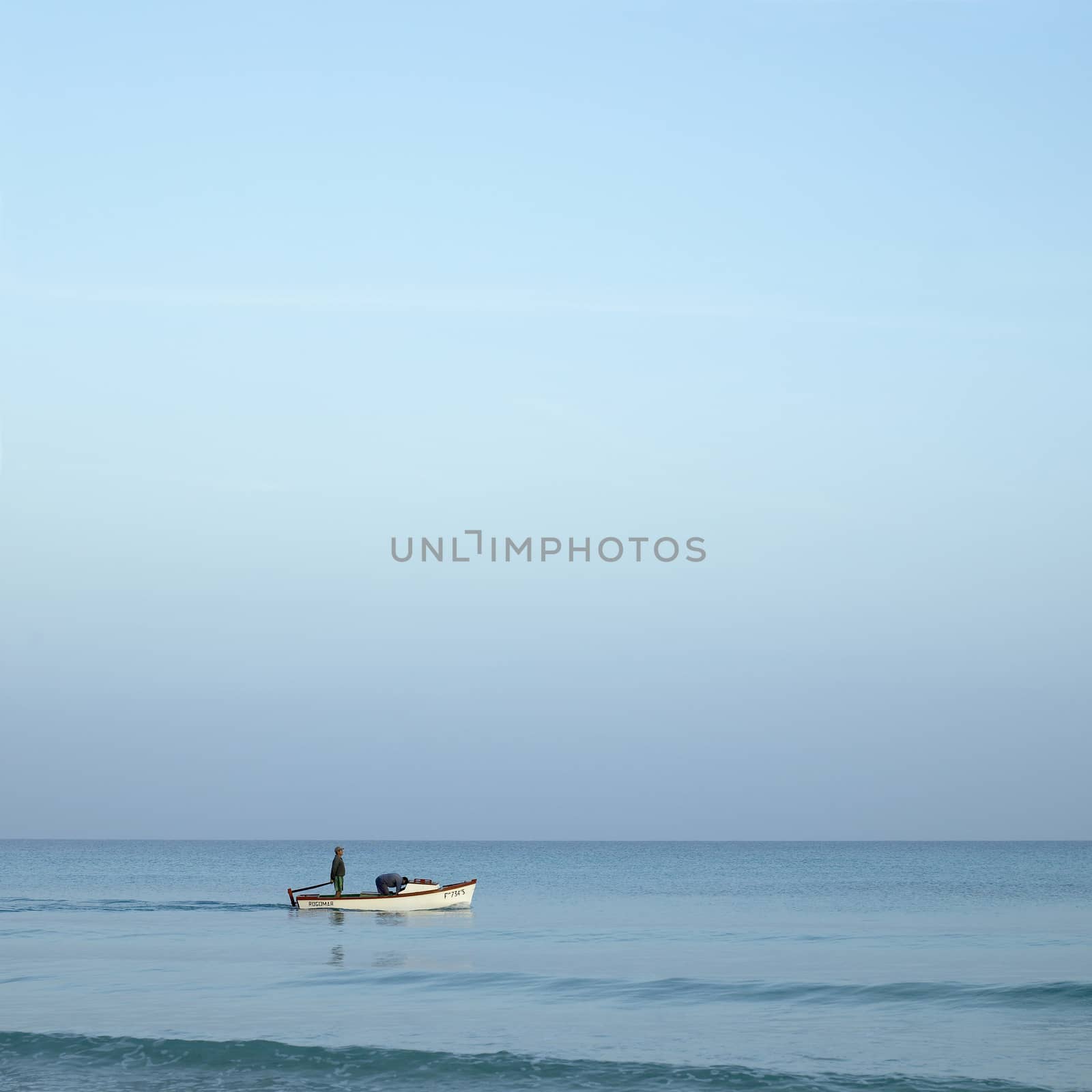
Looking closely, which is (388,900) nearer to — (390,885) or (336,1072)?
(390,885)

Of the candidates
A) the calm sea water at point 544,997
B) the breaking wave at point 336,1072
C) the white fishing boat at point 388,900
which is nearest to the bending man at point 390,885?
the white fishing boat at point 388,900

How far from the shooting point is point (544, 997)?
27.0m

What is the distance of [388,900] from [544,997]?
20.4m

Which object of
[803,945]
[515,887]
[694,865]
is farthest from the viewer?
[694,865]

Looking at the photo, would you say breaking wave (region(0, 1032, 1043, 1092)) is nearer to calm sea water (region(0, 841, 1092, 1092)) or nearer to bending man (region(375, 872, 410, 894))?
calm sea water (region(0, 841, 1092, 1092))

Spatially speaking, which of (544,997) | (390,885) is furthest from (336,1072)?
(390,885)

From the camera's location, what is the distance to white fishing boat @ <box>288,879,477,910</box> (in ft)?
152

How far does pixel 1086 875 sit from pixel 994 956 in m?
74.3

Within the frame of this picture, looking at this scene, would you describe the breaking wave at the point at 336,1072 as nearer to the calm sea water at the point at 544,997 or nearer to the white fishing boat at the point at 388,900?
the calm sea water at the point at 544,997

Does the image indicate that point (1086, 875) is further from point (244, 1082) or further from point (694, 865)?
point (244, 1082)

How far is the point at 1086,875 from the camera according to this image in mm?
103812

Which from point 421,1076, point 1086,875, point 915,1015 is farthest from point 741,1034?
point 1086,875

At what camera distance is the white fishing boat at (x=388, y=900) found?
4625 centimetres

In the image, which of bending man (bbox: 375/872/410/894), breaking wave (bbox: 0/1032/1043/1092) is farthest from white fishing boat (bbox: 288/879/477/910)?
breaking wave (bbox: 0/1032/1043/1092)
